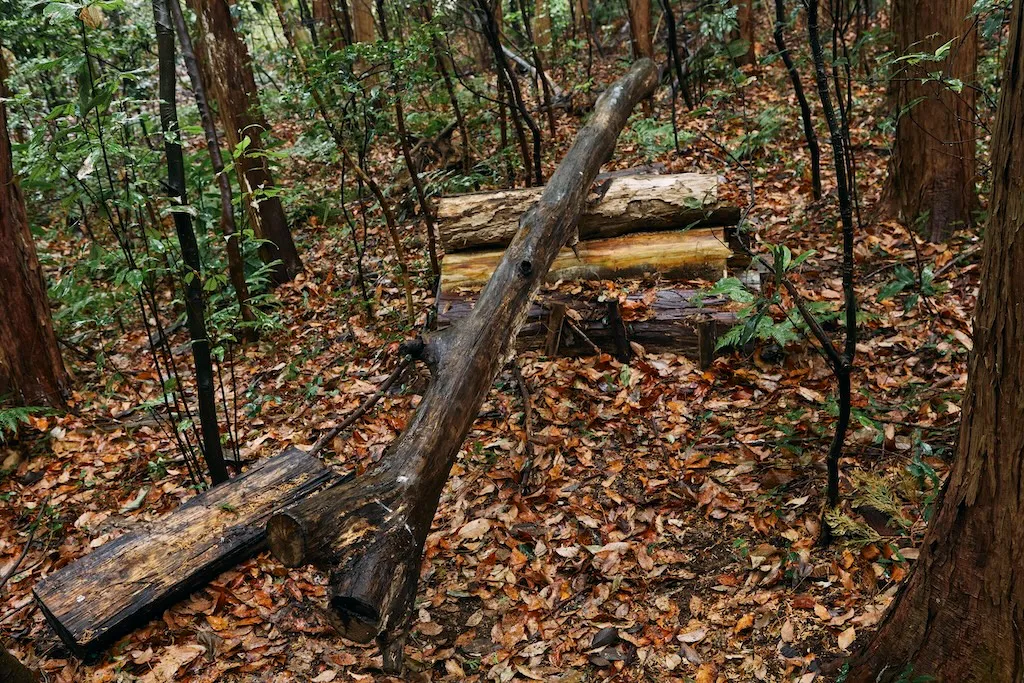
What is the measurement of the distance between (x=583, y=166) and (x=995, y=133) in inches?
155

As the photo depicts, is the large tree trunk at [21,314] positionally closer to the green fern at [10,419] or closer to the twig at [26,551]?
the green fern at [10,419]

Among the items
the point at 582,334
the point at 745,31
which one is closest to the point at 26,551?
the point at 582,334

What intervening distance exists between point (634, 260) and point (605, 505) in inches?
95.9

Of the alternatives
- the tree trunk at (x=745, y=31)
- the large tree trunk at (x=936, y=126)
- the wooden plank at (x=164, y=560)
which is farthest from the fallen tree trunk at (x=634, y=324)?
the tree trunk at (x=745, y=31)

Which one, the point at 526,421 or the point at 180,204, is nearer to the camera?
the point at 180,204

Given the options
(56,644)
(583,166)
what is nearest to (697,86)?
(583,166)

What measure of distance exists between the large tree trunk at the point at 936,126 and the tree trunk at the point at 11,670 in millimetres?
6352

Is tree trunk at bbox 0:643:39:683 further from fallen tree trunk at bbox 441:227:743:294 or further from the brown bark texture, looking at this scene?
fallen tree trunk at bbox 441:227:743:294

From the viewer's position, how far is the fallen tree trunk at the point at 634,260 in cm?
568

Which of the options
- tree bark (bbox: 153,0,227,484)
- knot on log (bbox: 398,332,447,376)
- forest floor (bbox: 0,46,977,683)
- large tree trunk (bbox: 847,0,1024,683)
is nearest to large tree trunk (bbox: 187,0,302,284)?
forest floor (bbox: 0,46,977,683)

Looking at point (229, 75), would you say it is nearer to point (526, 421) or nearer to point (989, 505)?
point (526, 421)

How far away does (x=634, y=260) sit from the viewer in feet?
19.1

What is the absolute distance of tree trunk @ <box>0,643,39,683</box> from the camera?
273 cm

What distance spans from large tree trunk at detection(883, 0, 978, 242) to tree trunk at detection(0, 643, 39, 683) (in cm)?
635
